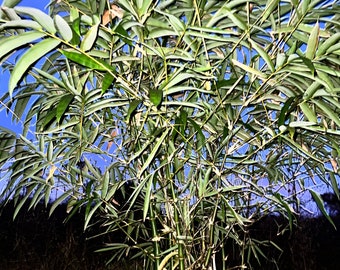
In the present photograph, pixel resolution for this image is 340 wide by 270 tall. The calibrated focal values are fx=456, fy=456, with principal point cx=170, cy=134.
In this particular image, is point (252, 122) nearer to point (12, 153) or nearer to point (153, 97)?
point (153, 97)

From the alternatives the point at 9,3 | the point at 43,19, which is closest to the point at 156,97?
the point at 43,19

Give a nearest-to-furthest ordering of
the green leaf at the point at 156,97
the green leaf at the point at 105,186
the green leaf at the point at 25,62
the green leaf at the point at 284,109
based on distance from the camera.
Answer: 1. the green leaf at the point at 25,62
2. the green leaf at the point at 156,97
3. the green leaf at the point at 284,109
4. the green leaf at the point at 105,186

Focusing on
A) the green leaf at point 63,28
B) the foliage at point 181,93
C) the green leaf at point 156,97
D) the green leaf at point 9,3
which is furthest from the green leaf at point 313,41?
the green leaf at point 9,3

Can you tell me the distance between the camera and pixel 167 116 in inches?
41.3

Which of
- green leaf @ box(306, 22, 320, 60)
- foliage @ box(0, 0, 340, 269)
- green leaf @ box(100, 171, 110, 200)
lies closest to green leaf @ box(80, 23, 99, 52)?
foliage @ box(0, 0, 340, 269)

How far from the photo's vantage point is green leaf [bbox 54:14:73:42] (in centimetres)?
62

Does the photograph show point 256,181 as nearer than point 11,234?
Yes

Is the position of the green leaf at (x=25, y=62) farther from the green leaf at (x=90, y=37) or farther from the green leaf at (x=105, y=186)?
the green leaf at (x=105, y=186)

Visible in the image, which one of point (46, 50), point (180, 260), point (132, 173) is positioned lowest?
point (180, 260)

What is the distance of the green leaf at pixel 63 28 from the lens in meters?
0.62

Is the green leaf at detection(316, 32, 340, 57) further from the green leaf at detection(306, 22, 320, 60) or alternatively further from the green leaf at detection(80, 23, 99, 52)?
the green leaf at detection(80, 23, 99, 52)

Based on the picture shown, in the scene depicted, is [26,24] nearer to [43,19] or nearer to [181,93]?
[43,19]

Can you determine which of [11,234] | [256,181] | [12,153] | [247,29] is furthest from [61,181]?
[11,234]

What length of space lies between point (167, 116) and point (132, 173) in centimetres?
31
